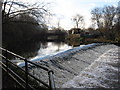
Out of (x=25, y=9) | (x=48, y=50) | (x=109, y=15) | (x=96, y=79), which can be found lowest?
(x=48, y=50)

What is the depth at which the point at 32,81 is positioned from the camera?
12.1 feet

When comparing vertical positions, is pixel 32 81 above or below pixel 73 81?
above

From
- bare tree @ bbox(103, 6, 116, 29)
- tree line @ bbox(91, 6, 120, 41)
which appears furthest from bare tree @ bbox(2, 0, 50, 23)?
bare tree @ bbox(103, 6, 116, 29)

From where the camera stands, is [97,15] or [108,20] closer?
[108,20]

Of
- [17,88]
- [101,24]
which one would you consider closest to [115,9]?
[101,24]

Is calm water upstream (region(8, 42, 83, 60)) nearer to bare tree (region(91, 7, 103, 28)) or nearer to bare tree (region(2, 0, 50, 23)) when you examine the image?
bare tree (region(2, 0, 50, 23))

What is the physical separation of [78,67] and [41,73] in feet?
6.33

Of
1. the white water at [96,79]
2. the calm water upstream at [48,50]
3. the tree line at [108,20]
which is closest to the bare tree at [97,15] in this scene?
the tree line at [108,20]

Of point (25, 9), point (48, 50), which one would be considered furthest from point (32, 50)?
point (25, 9)

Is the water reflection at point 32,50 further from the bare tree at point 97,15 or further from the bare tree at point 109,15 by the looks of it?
the bare tree at point 97,15

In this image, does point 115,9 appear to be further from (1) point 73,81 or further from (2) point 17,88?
(2) point 17,88

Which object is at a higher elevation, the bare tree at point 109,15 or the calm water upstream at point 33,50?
the bare tree at point 109,15

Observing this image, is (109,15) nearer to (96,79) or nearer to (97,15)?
(97,15)

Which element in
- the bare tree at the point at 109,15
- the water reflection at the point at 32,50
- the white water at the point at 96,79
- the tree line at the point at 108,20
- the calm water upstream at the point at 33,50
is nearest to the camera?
the white water at the point at 96,79
